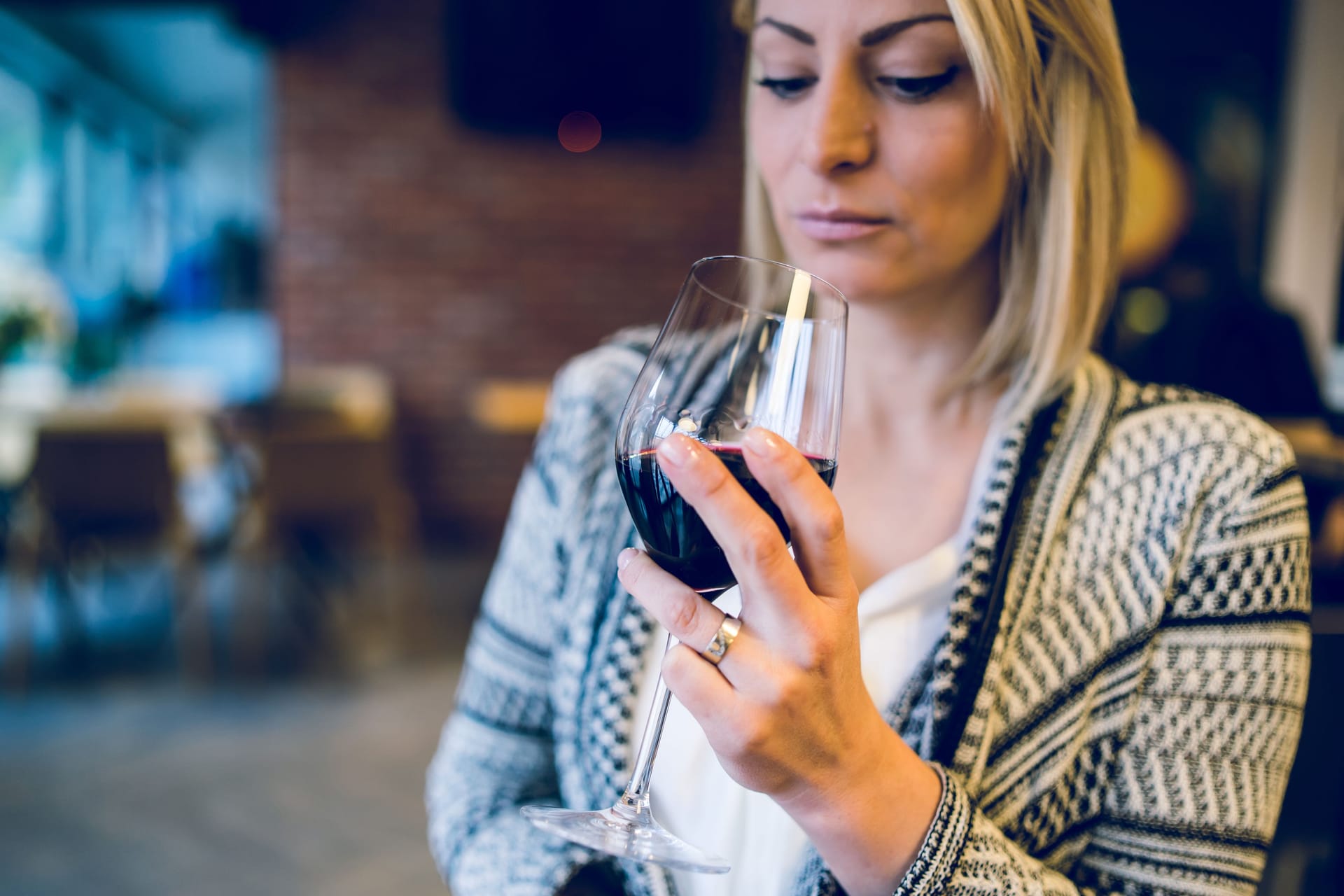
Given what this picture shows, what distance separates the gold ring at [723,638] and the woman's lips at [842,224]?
36 cm

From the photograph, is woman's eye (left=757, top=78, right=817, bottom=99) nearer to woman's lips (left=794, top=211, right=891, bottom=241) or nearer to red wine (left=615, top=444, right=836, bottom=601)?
woman's lips (left=794, top=211, right=891, bottom=241)

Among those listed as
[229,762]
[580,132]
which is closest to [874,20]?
[229,762]

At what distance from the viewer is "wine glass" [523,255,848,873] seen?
56 cm

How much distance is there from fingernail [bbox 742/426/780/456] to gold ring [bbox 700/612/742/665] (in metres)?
0.10

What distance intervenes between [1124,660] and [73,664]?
3895 millimetres

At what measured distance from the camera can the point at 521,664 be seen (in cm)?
86

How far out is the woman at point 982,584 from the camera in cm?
69

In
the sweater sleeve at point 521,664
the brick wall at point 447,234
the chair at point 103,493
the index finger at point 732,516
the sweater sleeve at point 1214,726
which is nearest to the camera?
the index finger at point 732,516

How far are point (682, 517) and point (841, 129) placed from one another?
0.34 meters

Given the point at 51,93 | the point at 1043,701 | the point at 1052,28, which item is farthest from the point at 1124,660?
the point at 51,93

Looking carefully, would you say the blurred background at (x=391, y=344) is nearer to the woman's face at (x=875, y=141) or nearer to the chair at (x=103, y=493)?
the chair at (x=103, y=493)

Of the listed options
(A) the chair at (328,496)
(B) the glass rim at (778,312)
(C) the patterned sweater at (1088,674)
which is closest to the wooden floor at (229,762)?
(A) the chair at (328,496)

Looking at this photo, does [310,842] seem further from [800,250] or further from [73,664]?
[800,250]

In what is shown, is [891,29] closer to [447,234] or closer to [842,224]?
[842,224]
